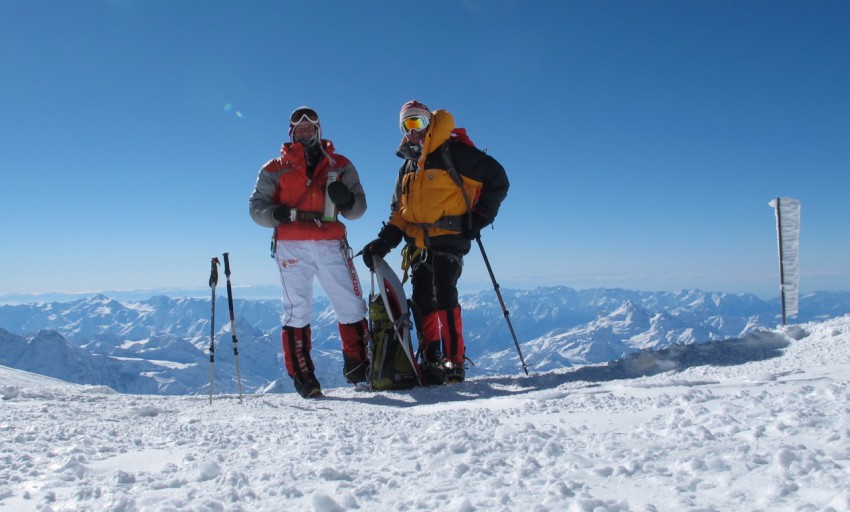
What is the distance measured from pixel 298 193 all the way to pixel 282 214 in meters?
0.36

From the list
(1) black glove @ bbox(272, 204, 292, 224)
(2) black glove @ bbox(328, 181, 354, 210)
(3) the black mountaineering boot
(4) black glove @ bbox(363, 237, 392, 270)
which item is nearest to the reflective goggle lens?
(2) black glove @ bbox(328, 181, 354, 210)

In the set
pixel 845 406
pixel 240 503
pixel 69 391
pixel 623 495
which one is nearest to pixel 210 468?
pixel 240 503

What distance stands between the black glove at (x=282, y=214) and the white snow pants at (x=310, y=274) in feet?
0.92

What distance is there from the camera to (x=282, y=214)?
6004 millimetres

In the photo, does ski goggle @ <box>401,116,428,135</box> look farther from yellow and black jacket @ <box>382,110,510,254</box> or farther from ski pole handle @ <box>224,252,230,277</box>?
ski pole handle @ <box>224,252,230,277</box>

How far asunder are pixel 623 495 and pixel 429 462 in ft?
2.69

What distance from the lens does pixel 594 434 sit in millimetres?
2545

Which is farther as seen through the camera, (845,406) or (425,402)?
(425,402)

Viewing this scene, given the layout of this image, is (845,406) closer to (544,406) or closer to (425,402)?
(544,406)

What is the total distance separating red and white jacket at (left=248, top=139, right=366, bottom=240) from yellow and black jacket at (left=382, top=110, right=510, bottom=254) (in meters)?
0.79

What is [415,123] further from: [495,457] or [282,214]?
[495,457]

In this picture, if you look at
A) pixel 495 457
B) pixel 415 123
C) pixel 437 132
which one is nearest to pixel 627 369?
pixel 437 132

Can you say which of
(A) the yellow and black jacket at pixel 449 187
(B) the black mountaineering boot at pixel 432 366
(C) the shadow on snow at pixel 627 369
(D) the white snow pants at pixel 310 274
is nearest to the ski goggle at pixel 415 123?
(A) the yellow and black jacket at pixel 449 187

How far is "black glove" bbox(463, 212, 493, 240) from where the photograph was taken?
6.29 meters
